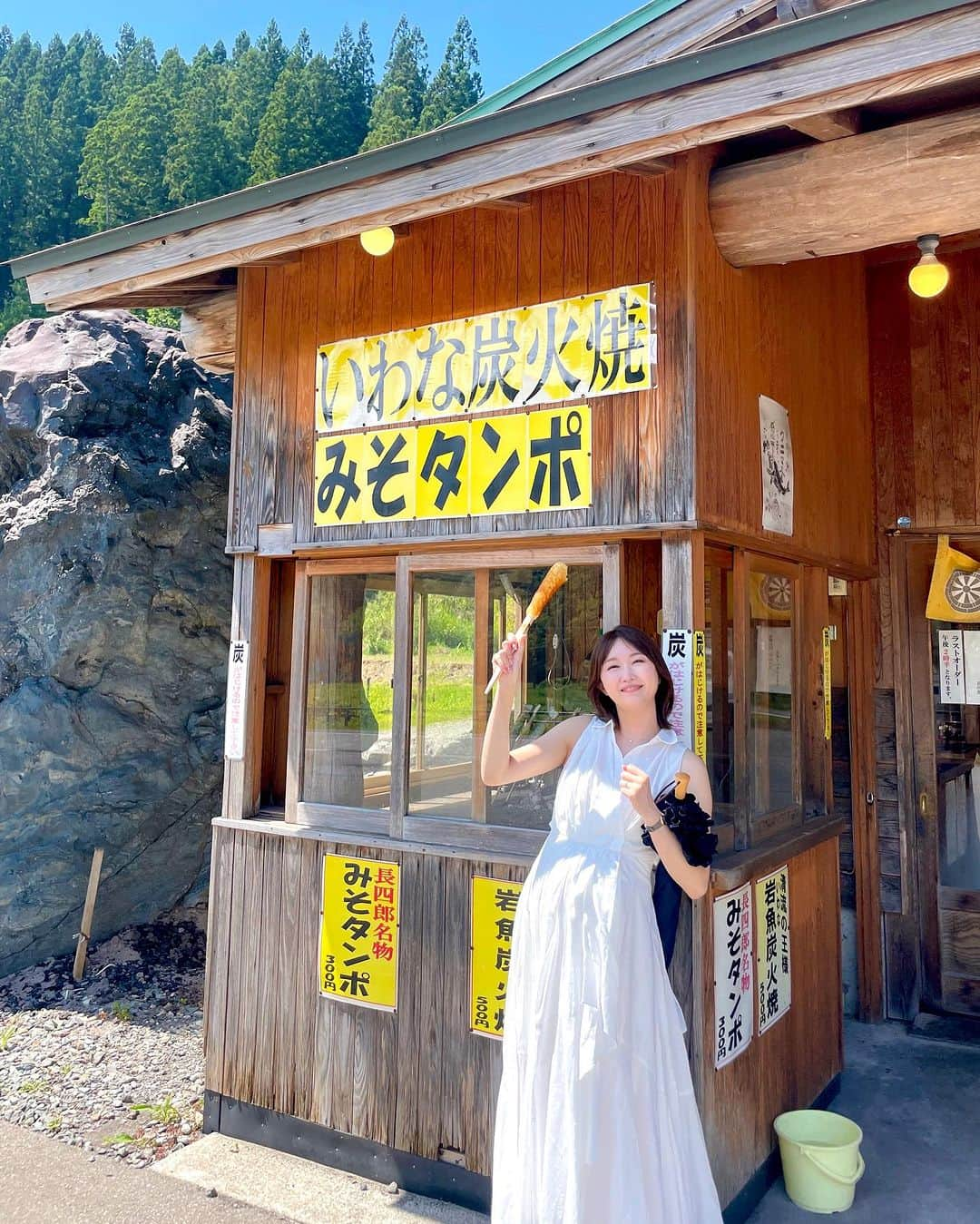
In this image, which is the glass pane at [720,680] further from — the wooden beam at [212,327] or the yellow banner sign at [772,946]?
the wooden beam at [212,327]

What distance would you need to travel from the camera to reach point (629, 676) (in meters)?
3.02

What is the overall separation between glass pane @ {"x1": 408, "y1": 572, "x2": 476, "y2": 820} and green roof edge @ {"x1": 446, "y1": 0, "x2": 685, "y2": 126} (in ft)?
6.36

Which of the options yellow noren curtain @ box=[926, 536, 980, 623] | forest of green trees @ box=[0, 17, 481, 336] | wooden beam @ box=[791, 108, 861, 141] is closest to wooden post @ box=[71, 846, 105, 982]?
yellow noren curtain @ box=[926, 536, 980, 623]

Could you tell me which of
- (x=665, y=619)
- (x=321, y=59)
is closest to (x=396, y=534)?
(x=665, y=619)

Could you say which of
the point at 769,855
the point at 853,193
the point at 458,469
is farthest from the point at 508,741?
the point at 853,193

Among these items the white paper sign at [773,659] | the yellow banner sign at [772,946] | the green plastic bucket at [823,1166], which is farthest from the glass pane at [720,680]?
the green plastic bucket at [823,1166]

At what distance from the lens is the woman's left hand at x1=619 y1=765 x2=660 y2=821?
2658 mm

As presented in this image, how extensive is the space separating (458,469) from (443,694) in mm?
989

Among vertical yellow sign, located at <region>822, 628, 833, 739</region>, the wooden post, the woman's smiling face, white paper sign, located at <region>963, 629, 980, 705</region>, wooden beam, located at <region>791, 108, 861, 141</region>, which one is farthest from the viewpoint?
the wooden post

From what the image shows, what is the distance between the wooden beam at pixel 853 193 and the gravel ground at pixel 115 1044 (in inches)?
188

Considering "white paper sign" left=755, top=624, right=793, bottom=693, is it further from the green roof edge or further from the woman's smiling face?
the green roof edge

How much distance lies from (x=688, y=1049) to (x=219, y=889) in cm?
233

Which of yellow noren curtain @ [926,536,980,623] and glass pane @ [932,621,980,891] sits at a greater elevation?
yellow noren curtain @ [926,536,980,623]

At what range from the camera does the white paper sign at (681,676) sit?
3.39 meters
